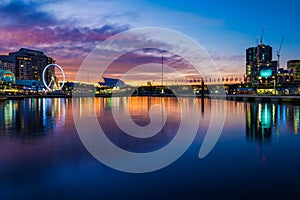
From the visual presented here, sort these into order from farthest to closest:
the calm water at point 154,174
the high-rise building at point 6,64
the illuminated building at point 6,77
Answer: the high-rise building at point 6,64 < the illuminated building at point 6,77 < the calm water at point 154,174

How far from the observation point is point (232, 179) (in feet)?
24.2

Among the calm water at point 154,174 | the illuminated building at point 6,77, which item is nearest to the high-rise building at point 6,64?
the illuminated building at point 6,77

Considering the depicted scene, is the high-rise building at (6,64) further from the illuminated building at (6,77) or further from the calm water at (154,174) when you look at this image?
the calm water at (154,174)

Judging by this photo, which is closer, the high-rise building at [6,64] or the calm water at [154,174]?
the calm water at [154,174]

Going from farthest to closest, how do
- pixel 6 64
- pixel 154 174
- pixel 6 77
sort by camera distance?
pixel 6 64, pixel 6 77, pixel 154 174

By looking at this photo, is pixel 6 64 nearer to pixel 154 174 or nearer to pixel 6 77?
pixel 6 77

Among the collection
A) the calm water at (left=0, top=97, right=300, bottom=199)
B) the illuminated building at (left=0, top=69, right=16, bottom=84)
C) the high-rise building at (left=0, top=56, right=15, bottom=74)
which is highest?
the high-rise building at (left=0, top=56, right=15, bottom=74)

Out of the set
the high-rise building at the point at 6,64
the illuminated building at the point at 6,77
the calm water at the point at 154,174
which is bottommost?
the calm water at the point at 154,174

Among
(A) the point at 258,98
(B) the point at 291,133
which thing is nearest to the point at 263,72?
(A) the point at 258,98

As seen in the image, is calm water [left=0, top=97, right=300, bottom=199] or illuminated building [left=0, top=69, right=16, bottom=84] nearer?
calm water [left=0, top=97, right=300, bottom=199]

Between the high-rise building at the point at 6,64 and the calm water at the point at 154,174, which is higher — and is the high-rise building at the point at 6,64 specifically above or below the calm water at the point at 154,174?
above

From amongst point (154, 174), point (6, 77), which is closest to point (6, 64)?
point (6, 77)

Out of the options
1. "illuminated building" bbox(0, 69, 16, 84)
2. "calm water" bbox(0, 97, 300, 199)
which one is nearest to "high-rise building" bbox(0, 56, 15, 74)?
"illuminated building" bbox(0, 69, 16, 84)

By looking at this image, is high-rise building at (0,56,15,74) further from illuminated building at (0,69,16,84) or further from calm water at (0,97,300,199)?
calm water at (0,97,300,199)
